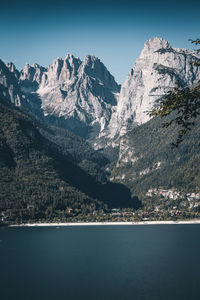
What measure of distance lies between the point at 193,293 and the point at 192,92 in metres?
58.1

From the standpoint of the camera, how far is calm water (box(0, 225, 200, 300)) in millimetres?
85312

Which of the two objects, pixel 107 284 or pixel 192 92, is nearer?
pixel 192 92

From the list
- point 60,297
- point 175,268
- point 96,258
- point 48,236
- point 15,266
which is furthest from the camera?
point 48,236

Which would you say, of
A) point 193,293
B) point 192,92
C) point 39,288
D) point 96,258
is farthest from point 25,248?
point 192,92

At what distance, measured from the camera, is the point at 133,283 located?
302 feet

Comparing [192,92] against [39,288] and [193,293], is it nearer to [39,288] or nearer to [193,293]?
[193,293]

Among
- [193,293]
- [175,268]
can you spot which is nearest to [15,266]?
[175,268]

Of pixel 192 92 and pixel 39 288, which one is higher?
pixel 192 92

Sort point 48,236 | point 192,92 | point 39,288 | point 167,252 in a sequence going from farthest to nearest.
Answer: point 48,236 < point 167,252 < point 39,288 < point 192,92

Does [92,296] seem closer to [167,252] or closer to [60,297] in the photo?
[60,297]

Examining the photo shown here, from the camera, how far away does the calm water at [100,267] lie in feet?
280

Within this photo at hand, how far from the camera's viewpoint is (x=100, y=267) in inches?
4547

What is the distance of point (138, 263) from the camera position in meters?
118

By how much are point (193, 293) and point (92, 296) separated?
69.2 feet
